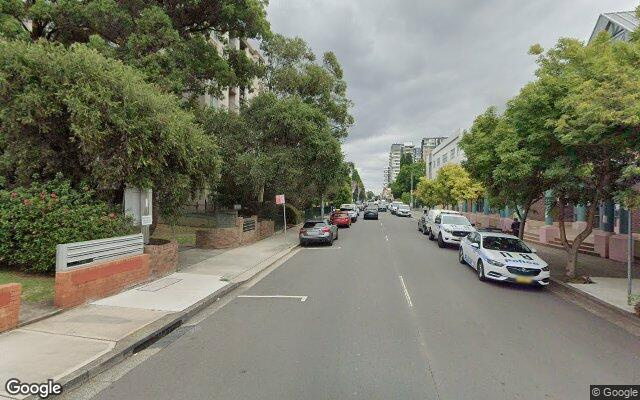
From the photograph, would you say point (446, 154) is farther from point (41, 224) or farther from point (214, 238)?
point (41, 224)

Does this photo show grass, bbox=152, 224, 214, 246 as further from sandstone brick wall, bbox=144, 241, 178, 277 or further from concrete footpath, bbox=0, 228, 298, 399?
concrete footpath, bbox=0, 228, 298, 399

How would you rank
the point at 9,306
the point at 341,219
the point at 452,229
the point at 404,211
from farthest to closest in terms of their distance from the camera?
the point at 404,211 < the point at 341,219 < the point at 452,229 < the point at 9,306

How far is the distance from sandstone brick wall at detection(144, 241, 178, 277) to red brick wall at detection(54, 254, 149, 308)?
37 cm

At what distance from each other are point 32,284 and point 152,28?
1182 centimetres

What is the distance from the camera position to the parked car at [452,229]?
1889 cm

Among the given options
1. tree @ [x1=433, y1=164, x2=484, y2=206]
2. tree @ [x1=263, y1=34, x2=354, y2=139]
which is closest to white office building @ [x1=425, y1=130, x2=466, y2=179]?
tree @ [x1=433, y1=164, x2=484, y2=206]

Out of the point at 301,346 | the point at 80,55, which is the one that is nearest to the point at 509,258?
the point at 301,346

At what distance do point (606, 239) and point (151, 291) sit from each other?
17.7 meters

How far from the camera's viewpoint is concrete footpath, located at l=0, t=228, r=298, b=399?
461cm

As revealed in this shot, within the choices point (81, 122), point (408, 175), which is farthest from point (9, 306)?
point (408, 175)

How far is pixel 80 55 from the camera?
9.09 metres

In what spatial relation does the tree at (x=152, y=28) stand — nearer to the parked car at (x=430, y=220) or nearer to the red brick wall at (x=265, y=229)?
the red brick wall at (x=265, y=229)

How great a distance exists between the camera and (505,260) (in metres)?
10.4

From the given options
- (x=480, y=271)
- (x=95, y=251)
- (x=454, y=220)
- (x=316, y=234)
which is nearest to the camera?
(x=95, y=251)
